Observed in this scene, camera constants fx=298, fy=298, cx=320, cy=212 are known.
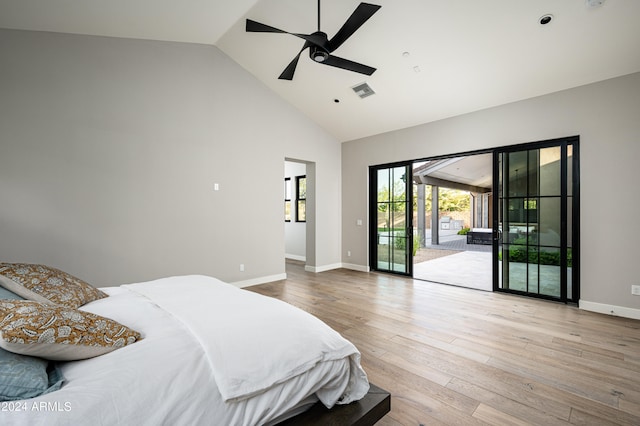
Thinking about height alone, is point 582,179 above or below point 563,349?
above

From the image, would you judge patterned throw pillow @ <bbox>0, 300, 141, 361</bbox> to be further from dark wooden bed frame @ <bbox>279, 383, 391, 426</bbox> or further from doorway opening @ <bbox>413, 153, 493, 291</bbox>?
doorway opening @ <bbox>413, 153, 493, 291</bbox>

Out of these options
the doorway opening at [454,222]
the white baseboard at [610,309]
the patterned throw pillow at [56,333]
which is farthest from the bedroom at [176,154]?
the patterned throw pillow at [56,333]

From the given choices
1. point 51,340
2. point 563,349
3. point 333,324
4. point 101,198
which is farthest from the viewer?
point 101,198

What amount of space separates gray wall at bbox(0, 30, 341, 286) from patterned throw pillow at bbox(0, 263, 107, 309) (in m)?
1.82

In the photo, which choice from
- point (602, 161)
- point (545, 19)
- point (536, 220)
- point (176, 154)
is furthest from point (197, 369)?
point (602, 161)

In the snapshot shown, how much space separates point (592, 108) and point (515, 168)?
42.1 inches

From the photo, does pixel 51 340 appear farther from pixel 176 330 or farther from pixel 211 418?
pixel 211 418

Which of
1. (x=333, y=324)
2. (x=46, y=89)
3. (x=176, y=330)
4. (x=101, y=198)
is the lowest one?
(x=333, y=324)

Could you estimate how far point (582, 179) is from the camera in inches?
150

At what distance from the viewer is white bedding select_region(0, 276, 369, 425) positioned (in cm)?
98

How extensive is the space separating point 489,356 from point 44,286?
3.36m

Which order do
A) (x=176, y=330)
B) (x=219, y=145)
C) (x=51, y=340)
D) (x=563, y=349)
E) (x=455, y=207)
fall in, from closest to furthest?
(x=51, y=340) < (x=176, y=330) < (x=563, y=349) < (x=219, y=145) < (x=455, y=207)

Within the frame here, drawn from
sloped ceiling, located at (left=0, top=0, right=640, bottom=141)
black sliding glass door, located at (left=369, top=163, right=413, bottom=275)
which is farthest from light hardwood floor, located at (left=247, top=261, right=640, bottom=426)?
sloped ceiling, located at (left=0, top=0, right=640, bottom=141)

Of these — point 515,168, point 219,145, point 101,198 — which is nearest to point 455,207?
point 515,168
